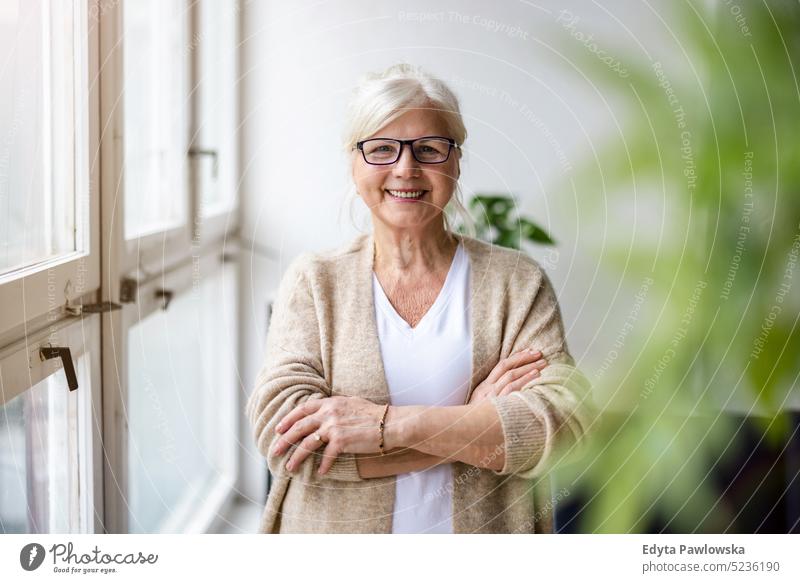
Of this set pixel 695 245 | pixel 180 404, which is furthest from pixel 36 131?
pixel 695 245

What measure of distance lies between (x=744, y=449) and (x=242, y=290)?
523 mm

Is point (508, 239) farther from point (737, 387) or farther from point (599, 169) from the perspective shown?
point (737, 387)

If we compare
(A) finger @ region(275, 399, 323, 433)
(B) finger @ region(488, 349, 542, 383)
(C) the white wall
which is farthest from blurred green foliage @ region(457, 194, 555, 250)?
(A) finger @ region(275, 399, 323, 433)

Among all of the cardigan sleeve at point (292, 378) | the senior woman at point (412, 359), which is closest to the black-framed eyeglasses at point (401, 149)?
the senior woman at point (412, 359)

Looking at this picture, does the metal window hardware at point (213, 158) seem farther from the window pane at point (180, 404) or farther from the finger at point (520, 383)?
the finger at point (520, 383)

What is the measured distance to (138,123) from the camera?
853 mm

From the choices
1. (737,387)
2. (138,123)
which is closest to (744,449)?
(737,387)

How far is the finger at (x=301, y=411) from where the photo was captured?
715mm

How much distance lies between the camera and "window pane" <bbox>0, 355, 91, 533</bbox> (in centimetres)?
78

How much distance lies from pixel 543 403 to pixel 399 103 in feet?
0.92

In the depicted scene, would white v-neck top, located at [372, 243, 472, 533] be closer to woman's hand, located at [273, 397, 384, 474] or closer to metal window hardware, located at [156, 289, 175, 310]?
woman's hand, located at [273, 397, 384, 474]

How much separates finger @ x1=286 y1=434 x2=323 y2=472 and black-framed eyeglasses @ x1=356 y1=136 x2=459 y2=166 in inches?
9.5
